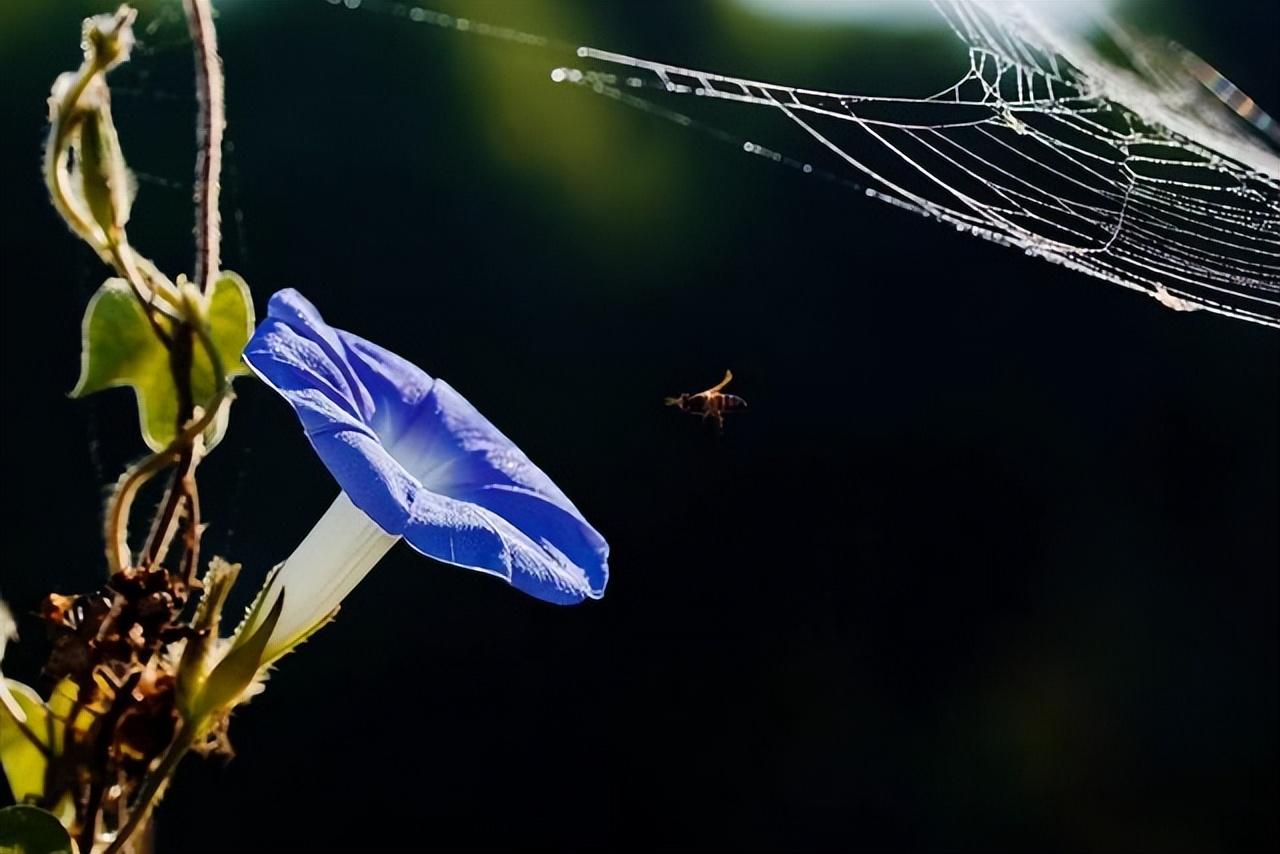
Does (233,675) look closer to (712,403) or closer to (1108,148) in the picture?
(712,403)

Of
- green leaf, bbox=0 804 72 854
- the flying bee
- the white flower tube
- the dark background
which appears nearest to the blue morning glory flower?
the white flower tube

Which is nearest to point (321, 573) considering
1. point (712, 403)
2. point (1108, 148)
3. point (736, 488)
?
point (712, 403)

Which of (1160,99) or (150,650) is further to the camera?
(1160,99)

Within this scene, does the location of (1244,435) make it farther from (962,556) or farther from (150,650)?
(150,650)

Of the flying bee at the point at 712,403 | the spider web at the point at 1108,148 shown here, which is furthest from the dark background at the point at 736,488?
the flying bee at the point at 712,403

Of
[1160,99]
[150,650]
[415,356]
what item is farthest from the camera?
[415,356]

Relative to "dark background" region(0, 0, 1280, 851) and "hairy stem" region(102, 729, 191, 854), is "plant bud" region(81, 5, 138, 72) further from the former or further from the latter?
"dark background" region(0, 0, 1280, 851)

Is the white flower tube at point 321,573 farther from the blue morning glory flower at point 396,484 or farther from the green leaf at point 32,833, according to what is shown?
the green leaf at point 32,833

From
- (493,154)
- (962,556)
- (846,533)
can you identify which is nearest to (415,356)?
(493,154)
